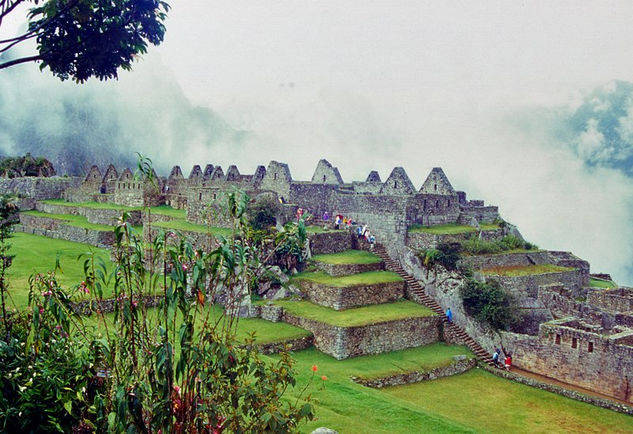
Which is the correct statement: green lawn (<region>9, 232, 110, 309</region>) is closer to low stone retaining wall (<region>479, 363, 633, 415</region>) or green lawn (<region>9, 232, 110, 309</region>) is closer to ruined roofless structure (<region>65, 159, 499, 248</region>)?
ruined roofless structure (<region>65, 159, 499, 248</region>)

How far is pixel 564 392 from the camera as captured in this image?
640 inches

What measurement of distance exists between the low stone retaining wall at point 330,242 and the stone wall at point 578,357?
26.8 ft

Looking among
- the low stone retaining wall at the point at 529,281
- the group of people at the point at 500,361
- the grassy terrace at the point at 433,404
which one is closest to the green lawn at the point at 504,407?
the grassy terrace at the point at 433,404

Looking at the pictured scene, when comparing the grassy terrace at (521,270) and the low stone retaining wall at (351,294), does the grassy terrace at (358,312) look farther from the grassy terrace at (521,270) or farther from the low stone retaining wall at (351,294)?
the grassy terrace at (521,270)

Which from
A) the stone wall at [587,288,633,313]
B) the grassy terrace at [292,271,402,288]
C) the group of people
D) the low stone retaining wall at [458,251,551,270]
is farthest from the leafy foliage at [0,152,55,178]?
the stone wall at [587,288,633,313]

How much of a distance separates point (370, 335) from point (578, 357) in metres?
6.56

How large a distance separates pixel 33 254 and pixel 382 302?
15671 mm

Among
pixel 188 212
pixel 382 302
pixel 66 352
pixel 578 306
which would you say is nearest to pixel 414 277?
pixel 382 302

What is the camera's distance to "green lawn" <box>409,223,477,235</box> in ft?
77.5

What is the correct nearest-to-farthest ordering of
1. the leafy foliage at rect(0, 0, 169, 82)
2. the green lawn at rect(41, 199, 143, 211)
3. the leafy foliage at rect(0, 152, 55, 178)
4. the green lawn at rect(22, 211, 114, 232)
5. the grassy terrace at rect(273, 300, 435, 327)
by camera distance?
the leafy foliage at rect(0, 0, 169, 82) → the grassy terrace at rect(273, 300, 435, 327) → the green lawn at rect(22, 211, 114, 232) → the green lawn at rect(41, 199, 143, 211) → the leafy foliage at rect(0, 152, 55, 178)

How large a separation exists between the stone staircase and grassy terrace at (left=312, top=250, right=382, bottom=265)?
48 cm

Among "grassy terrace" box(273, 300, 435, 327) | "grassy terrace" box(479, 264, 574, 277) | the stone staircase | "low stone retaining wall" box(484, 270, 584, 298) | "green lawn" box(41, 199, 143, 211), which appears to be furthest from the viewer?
"green lawn" box(41, 199, 143, 211)

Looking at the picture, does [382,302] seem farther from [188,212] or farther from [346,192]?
[188,212]

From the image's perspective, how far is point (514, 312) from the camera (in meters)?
19.9
